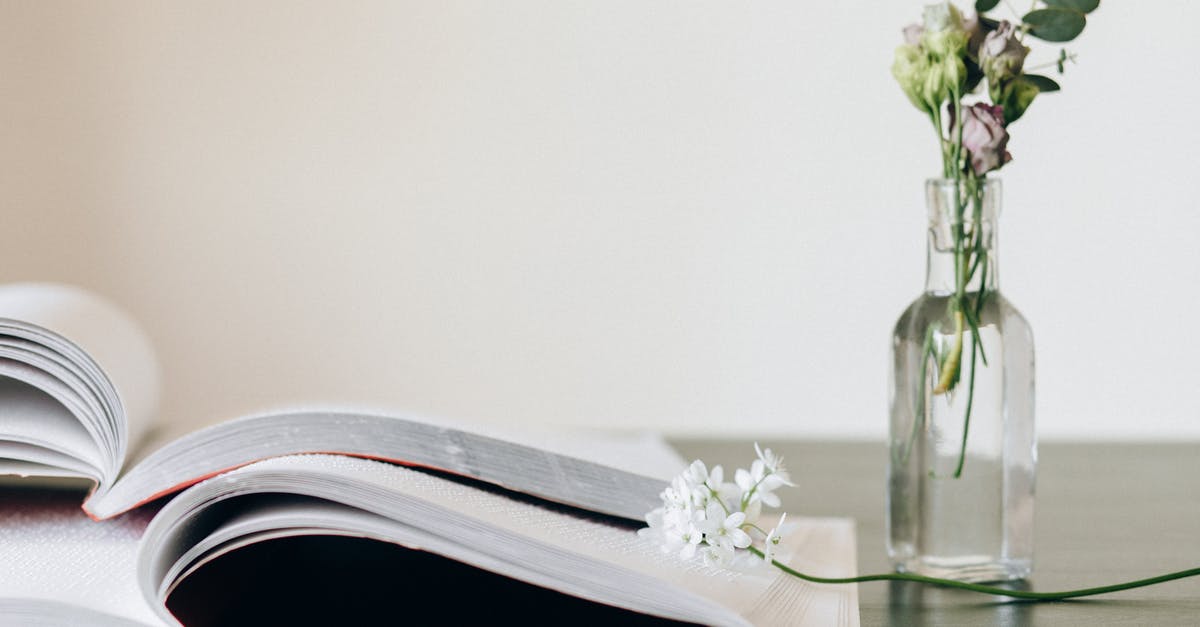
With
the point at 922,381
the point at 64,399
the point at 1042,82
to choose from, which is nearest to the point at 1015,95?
the point at 1042,82

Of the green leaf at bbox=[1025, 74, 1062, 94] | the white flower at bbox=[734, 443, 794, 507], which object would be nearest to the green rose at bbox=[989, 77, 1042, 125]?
the green leaf at bbox=[1025, 74, 1062, 94]

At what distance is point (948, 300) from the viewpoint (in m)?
0.68

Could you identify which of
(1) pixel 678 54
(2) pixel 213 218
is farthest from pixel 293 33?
(1) pixel 678 54

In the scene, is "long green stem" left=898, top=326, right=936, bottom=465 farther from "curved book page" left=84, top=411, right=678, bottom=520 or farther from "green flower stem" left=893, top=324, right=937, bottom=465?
"curved book page" left=84, top=411, right=678, bottom=520

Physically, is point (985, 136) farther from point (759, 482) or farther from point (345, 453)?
point (345, 453)

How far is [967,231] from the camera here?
26.8 inches

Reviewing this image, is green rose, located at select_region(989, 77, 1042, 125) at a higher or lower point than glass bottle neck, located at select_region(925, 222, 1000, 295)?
higher

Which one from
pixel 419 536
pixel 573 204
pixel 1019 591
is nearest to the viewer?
pixel 419 536

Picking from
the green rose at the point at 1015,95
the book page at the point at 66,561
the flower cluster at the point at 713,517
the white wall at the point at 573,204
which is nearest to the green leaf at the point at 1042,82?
the green rose at the point at 1015,95

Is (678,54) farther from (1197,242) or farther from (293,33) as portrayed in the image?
(1197,242)

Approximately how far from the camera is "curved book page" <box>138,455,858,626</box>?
50cm

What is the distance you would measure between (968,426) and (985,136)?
16 cm

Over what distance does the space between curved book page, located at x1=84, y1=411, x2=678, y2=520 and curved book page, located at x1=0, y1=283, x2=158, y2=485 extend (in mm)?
27

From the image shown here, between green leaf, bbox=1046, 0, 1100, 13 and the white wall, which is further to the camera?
the white wall
